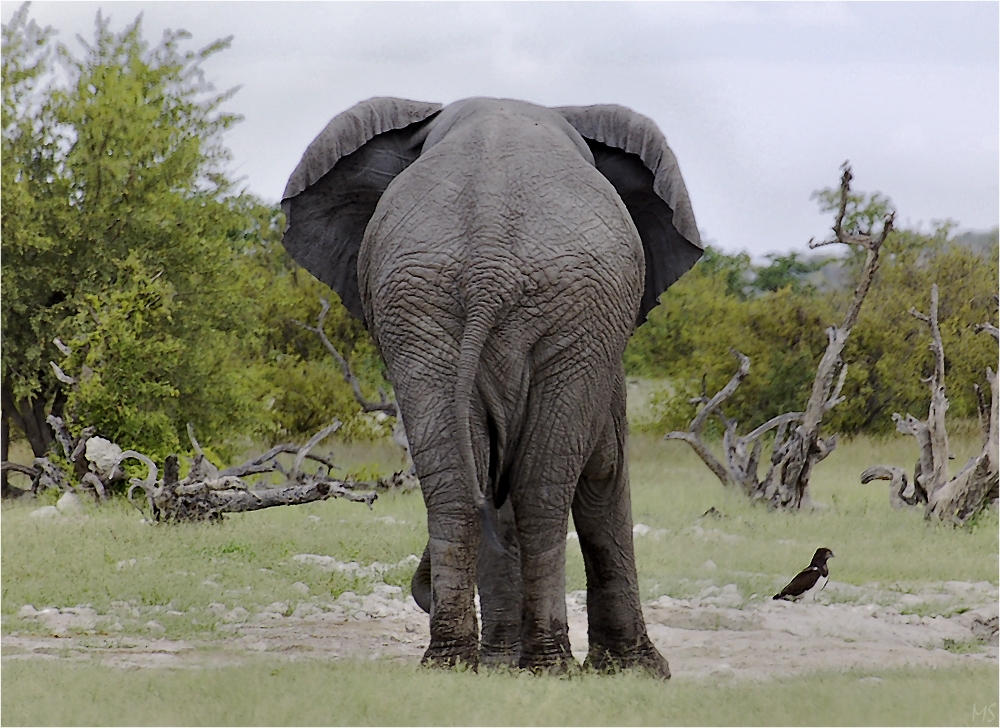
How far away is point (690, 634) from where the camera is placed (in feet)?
22.5

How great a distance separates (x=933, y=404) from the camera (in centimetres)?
1120

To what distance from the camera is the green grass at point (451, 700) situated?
4082mm

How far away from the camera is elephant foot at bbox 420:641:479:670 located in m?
4.51

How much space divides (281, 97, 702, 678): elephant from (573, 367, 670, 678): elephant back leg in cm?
12

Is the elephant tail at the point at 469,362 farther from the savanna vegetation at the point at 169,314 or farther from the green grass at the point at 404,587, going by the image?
the savanna vegetation at the point at 169,314

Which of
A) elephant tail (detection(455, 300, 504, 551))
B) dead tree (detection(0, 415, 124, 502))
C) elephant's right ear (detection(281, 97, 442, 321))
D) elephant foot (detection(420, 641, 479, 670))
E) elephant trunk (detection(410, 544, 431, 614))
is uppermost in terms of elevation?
elephant's right ear (detection(281, 97, 442, 321))

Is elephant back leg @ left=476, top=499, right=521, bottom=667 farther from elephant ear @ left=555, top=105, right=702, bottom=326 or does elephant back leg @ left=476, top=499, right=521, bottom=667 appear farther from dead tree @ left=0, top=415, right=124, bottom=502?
dead tree @ left=0, top=415, right=124, bottom=502

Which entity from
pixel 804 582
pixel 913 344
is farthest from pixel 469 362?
pixel 913 344

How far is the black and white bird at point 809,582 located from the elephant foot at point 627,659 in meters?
2.43

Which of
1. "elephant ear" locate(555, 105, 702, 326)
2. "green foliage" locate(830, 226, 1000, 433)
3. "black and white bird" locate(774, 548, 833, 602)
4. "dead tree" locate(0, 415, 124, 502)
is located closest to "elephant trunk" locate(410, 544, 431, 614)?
"elephant ear" locate(555, 105, 702, 326)

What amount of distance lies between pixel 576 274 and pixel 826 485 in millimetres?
10184

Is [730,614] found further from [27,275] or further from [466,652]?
[27,275]

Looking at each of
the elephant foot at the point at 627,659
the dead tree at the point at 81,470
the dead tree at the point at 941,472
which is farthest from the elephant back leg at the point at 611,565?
the dead tree at the point at 81,470

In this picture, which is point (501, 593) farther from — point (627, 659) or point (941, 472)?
point (941, 472)
